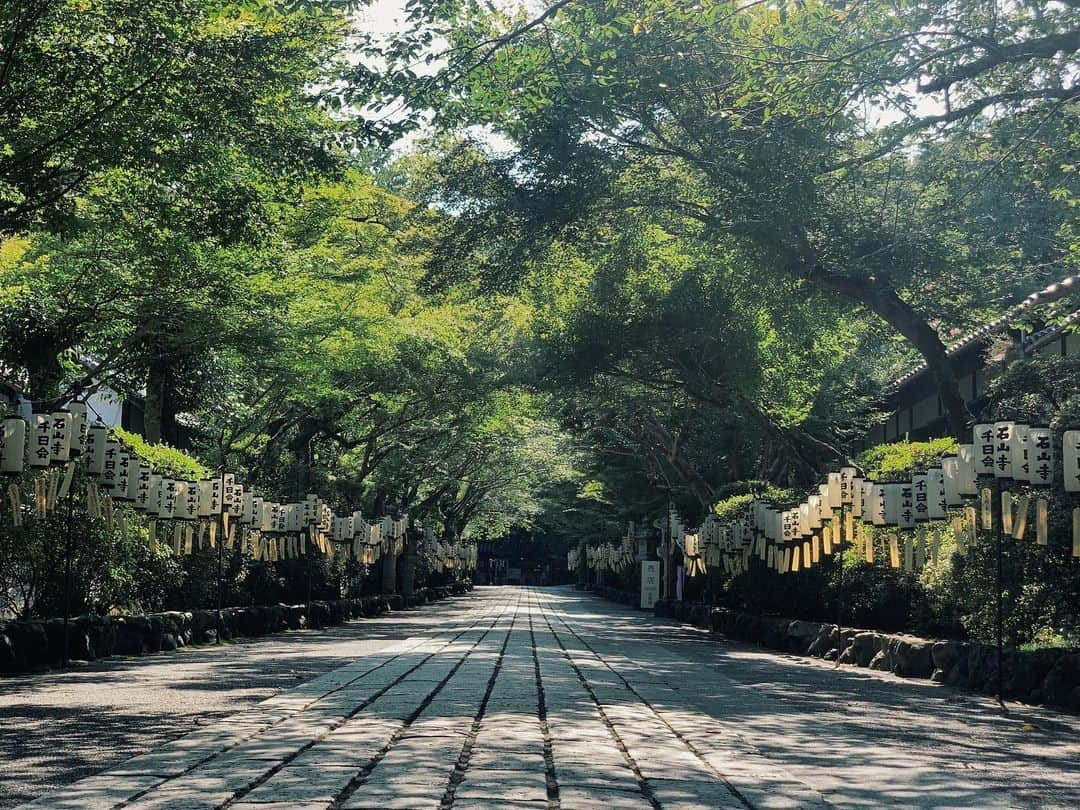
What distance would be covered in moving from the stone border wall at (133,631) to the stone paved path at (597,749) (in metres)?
4.15

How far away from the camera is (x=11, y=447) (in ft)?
47.5

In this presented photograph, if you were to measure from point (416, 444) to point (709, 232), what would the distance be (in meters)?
26.6

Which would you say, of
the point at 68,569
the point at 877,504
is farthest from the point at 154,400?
the point at 877,504

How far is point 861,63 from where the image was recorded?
15.4 m

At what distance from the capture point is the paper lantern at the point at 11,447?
14438 millimetres

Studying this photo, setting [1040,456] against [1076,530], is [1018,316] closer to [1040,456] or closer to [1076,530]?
[1040,456]

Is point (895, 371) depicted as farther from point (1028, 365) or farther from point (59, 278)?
point (59, 278)

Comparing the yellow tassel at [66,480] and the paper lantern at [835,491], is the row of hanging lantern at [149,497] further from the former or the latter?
the paper lantern at [835,491]

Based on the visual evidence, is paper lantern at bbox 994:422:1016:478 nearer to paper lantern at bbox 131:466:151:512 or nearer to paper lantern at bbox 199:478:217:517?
paper lantern at bbox 131:466:151:512

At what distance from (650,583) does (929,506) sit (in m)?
35.3

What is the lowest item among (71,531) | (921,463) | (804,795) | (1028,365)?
(804,795)

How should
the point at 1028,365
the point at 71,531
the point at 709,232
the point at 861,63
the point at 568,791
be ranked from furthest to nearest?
the point at 709,232 < the point at 1028,365 < the point at 71,531 < the point at 861,63 < the point at 568,791

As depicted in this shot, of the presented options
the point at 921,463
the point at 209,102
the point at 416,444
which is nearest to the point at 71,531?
the point at 209,102

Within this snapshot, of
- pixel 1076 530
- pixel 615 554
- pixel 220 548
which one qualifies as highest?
pixel 1076 530
